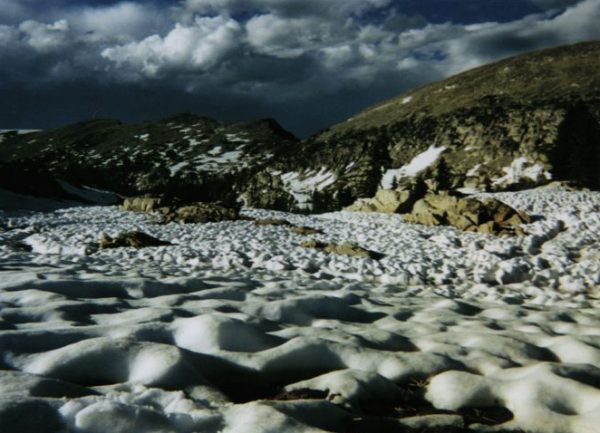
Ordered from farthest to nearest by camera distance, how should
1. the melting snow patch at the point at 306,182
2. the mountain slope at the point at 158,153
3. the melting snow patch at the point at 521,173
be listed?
1. the mountain slope at the point at 158,153
2. the melting snow patch at the point at 306,182
3. the melting snow patch at the point at 521,173

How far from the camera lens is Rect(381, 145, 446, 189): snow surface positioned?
84906 mm

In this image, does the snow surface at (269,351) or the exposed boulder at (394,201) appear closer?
the snow surface at (269,351)

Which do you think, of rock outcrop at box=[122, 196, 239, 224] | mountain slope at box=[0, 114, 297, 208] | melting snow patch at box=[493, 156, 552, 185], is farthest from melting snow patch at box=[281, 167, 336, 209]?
rock outcrop at box=[122, 196, 239, 224]

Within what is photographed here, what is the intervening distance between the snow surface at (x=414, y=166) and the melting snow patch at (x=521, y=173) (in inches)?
578

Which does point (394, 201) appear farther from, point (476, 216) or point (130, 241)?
point (130, 241)

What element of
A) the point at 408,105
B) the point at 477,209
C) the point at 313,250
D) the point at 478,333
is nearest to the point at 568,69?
the point at 408,105

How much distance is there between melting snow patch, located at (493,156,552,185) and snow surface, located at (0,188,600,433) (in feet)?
199

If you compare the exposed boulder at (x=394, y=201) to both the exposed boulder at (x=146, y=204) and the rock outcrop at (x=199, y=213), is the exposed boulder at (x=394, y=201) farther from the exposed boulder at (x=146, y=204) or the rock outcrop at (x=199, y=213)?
the exposed boulder at (x=146, y=204)

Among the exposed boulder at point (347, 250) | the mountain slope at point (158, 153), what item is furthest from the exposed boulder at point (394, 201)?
the mountain slope at point (158, 153)

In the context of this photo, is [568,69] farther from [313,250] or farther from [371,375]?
[371,375]

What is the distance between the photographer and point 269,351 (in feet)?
16.6

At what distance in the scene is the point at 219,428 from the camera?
346cm

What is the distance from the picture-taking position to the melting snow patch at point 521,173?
67.2m

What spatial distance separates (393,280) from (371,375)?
7.16 meters
